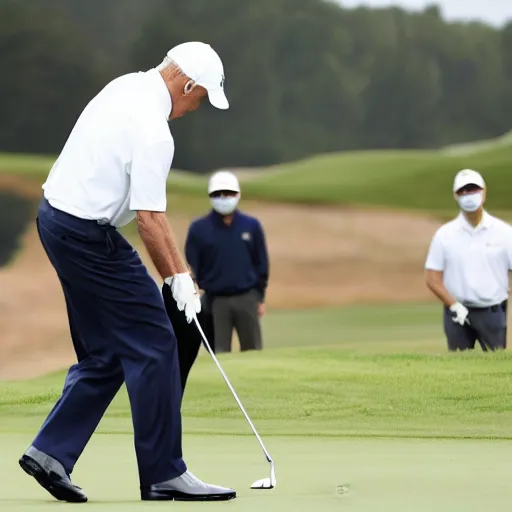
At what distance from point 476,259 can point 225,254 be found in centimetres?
257

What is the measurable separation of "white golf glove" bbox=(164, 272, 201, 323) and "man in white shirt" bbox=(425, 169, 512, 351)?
18.6 ft

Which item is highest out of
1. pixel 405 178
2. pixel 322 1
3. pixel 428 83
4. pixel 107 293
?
pixel 322 1

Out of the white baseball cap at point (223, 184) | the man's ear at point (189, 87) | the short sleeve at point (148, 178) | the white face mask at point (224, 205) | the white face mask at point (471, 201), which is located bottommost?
the short sleeve at point (148, 178)

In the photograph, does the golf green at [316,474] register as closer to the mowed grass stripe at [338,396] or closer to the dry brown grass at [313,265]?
the mowed grass stripe at [338,396]

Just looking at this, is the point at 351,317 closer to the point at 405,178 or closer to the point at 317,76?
the point at 405,178

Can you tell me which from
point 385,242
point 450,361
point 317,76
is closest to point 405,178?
point 385,242

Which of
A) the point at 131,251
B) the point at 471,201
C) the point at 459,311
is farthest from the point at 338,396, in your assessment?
the point at 131,251

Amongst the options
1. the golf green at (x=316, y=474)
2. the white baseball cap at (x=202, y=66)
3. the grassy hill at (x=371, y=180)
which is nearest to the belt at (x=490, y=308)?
the golf green at (x=316, y=474)

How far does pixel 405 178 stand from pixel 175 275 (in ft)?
116

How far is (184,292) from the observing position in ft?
18.3

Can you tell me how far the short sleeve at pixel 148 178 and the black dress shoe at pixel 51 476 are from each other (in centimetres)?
104

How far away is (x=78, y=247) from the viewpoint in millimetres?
5418

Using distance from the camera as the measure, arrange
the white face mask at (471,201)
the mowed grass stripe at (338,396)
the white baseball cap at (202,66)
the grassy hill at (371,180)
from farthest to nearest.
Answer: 1. the grassy hill at (371,180)
2. the white face mask at (471,201)
3. the mowed grass stripe at (338,396)
4. the white baseball cap at (202,66)

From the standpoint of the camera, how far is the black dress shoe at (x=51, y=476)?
528cm
